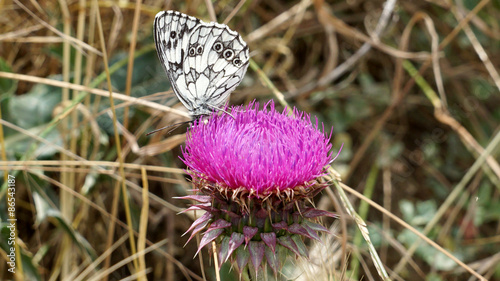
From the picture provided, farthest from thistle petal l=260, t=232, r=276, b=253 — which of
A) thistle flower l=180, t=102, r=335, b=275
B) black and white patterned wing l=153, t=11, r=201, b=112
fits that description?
black and white patterned wing l=153, t=11, r=201, b=112

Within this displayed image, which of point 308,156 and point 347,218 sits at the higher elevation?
point 308,156

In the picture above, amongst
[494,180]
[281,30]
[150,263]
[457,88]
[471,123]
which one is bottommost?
[150,263]

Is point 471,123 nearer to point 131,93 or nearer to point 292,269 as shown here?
point 292,269

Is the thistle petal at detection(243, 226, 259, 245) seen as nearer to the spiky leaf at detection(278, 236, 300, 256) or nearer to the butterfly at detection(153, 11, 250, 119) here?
the spiky leaf at detection(278, 236, 300, 256)

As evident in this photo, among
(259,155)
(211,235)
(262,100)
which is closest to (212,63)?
(259,155)

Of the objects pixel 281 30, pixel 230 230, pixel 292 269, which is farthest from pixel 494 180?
pixel 230 230

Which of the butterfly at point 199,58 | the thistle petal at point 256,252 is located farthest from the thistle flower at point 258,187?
the butterfly at point 199,58

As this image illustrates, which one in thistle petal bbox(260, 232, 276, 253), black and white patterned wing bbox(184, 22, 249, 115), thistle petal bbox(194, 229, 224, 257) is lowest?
thistle petal bbox(260, 232, 276, 253)

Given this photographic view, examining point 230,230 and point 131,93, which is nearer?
point 230,230

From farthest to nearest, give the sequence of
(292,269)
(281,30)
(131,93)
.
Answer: (281,30) < (131,93) < (292,269)
